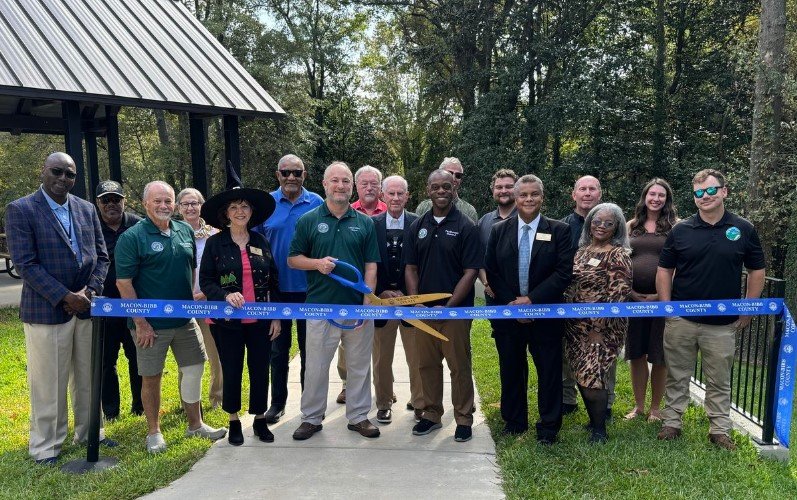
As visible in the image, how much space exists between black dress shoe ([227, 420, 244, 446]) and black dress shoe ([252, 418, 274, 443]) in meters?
0.15

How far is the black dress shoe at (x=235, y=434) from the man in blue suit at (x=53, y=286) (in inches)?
49.4

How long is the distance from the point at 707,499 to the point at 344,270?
3.03m

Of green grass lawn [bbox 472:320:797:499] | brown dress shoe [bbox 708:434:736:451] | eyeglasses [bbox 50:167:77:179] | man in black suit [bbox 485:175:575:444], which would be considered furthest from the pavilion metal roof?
brown dress shoe [bbox 708:434:736:451]

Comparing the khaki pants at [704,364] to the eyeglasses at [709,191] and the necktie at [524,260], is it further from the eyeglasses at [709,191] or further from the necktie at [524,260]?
→ the necktie at [524,260]

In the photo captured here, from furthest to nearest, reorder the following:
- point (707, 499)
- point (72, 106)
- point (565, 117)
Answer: point (565, 117) < point (72, 106) < point (707, 499)

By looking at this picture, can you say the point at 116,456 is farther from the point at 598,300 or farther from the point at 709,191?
the point at 709,191

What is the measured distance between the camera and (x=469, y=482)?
4289mm

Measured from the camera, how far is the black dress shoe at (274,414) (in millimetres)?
5578

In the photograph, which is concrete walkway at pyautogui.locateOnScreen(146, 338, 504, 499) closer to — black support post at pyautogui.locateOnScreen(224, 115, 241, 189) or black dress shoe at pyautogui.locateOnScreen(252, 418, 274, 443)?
black dress shoe at pyautogui.locateOnScreen(252, 418, 274, 443)

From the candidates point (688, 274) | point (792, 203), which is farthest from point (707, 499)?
point (792, 203)

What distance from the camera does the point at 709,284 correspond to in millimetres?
4699

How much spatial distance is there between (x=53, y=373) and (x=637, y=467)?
447 cm

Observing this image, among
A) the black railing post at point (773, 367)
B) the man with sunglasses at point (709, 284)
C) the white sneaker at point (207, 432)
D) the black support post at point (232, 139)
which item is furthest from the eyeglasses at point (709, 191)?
the black support post at point (232, 139)

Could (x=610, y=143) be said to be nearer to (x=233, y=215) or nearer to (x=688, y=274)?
(x=688, y=274)
